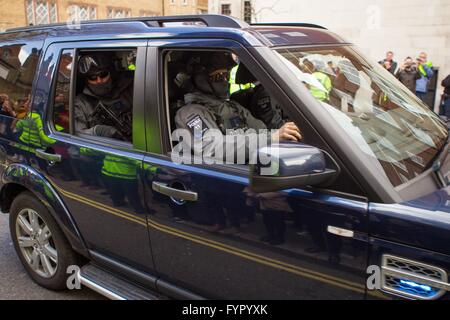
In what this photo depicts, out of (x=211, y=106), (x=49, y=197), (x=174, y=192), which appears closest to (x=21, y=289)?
(x=49, y=197)

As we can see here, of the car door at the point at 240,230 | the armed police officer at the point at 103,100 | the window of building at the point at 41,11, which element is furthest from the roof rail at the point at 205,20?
the window of building at the point at 41,11

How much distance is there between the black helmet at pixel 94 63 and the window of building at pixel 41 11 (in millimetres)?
28616

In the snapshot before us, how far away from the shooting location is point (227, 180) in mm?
2010

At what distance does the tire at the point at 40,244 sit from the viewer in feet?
9.98

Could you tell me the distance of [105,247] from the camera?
2.71 meters

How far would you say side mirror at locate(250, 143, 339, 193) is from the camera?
1.63 metres

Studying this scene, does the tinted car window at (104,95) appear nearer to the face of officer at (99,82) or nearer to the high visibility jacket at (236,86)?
the face of officer at (99,82)

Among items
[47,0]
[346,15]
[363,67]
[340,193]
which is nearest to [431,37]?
[346,15]

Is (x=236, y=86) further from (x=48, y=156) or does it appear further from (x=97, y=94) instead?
(x=48, y=156)

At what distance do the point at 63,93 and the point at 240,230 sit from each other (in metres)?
1.60
